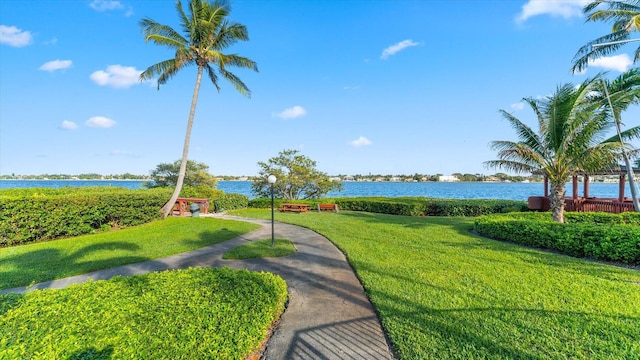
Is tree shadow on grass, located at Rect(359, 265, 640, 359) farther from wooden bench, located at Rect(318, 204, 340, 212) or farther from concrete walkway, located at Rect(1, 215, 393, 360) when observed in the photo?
wooden bench, located at Rect(318, 204, 340, 212)

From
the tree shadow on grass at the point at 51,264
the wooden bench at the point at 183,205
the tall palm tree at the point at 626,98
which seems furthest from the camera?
the wooden bench at the point at 183,205

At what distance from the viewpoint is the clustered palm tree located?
29.7 feet

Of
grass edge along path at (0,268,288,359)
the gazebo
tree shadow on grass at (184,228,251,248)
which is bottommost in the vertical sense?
tree shadow on grass at (184,228,251,248)

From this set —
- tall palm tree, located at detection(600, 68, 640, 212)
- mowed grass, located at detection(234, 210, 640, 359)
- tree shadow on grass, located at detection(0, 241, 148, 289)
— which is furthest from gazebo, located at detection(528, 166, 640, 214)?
tree shadow on grass, located at detection(0, 241, 148, 289)

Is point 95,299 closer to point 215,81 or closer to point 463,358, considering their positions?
point 463,358

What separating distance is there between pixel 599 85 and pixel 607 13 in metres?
4.22

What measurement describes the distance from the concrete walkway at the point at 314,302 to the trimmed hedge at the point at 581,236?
5503 mm

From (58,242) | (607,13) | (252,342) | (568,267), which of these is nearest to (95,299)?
(252,342)

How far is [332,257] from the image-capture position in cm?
728

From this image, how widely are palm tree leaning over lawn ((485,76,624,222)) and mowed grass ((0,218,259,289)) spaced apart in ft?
37.0

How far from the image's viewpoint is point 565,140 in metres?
9.30

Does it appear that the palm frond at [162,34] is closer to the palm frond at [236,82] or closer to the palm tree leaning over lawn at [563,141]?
the palm frond at [236,82]

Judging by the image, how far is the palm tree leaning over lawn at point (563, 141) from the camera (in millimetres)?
9047

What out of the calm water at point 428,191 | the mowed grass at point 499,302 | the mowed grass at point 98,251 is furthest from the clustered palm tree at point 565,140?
the calm water at point 428,191
